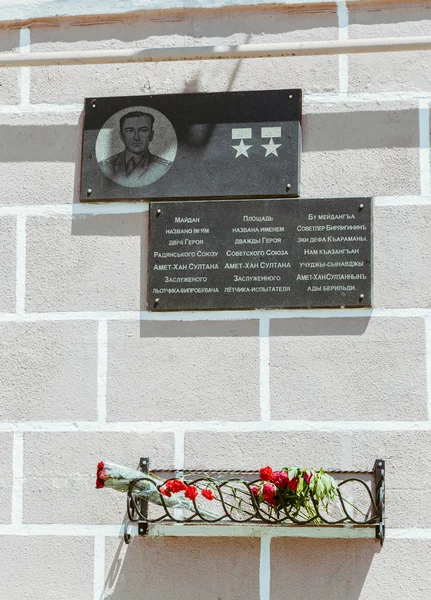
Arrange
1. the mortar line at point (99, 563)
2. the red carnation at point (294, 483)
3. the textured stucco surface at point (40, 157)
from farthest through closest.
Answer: the textured stucco surface at point (40, 157) → the mortar line at point (99, 563) → the red carnation at point (294, 483)

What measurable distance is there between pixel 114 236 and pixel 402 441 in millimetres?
1141

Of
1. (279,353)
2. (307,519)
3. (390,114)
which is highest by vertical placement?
(390,114)

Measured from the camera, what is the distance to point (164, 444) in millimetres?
3816

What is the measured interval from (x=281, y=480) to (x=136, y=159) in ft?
3.86

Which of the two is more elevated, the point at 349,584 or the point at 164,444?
the point at 164,444

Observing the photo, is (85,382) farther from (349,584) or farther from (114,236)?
(349,584)

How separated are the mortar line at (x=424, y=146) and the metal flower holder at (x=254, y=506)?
0.90 meters

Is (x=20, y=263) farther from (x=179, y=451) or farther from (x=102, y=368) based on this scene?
(x=179, y=451)

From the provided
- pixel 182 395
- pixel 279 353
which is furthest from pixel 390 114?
pixel 182 395

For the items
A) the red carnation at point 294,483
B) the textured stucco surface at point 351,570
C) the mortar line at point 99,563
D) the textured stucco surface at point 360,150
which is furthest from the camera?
the textured stucco surface at point 360,150

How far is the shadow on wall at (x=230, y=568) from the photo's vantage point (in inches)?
A: 145

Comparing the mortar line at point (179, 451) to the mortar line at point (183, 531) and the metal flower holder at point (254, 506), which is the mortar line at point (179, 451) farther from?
the mortar line at point (183, 531)

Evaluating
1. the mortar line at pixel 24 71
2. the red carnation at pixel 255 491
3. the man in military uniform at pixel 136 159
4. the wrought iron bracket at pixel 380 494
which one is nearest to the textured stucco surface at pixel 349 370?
the wrought iron bracket at pixel 380 494

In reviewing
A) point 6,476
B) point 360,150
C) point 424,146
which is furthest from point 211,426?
point 424,146
